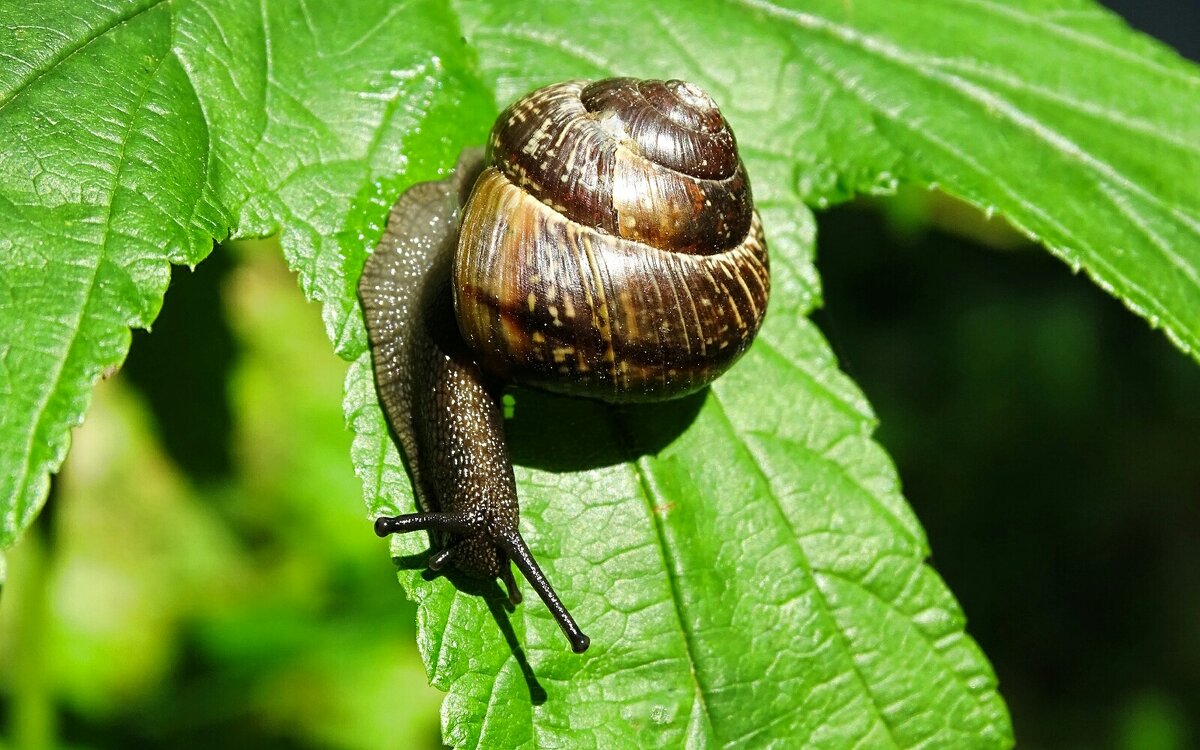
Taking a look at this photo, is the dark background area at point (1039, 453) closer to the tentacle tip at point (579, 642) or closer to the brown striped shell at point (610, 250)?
the brown striped shell at point (610, 250)

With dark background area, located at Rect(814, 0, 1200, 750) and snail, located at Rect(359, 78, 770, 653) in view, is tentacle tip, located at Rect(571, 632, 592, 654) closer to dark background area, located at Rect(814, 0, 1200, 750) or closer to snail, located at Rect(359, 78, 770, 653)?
snail, located at Rect(359, 78, 770, 653)

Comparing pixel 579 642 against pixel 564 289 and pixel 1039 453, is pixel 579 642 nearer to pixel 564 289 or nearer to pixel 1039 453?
pixel 564 289

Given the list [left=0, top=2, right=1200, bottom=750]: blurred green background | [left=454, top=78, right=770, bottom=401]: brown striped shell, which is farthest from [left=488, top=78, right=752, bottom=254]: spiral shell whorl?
[left=0, top=2, right=1200, bottom=750]: blurred green background

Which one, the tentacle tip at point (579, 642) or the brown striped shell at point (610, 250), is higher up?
the brown striped shell at point (610, 250)

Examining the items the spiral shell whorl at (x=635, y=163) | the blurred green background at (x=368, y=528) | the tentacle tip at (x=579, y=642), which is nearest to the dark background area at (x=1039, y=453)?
the blurred green background at (x=368, y=528)

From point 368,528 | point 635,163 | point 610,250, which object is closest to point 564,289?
point 610,250

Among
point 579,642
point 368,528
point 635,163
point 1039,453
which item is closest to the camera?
point 579,642

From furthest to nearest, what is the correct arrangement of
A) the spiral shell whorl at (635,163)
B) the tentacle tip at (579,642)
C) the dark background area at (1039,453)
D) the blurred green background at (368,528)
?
the dark background area at (1039,453) → the blurred green background at (368,528) → the spiral shell whorl at (635,163) → the tentacle tip at (579,642)
